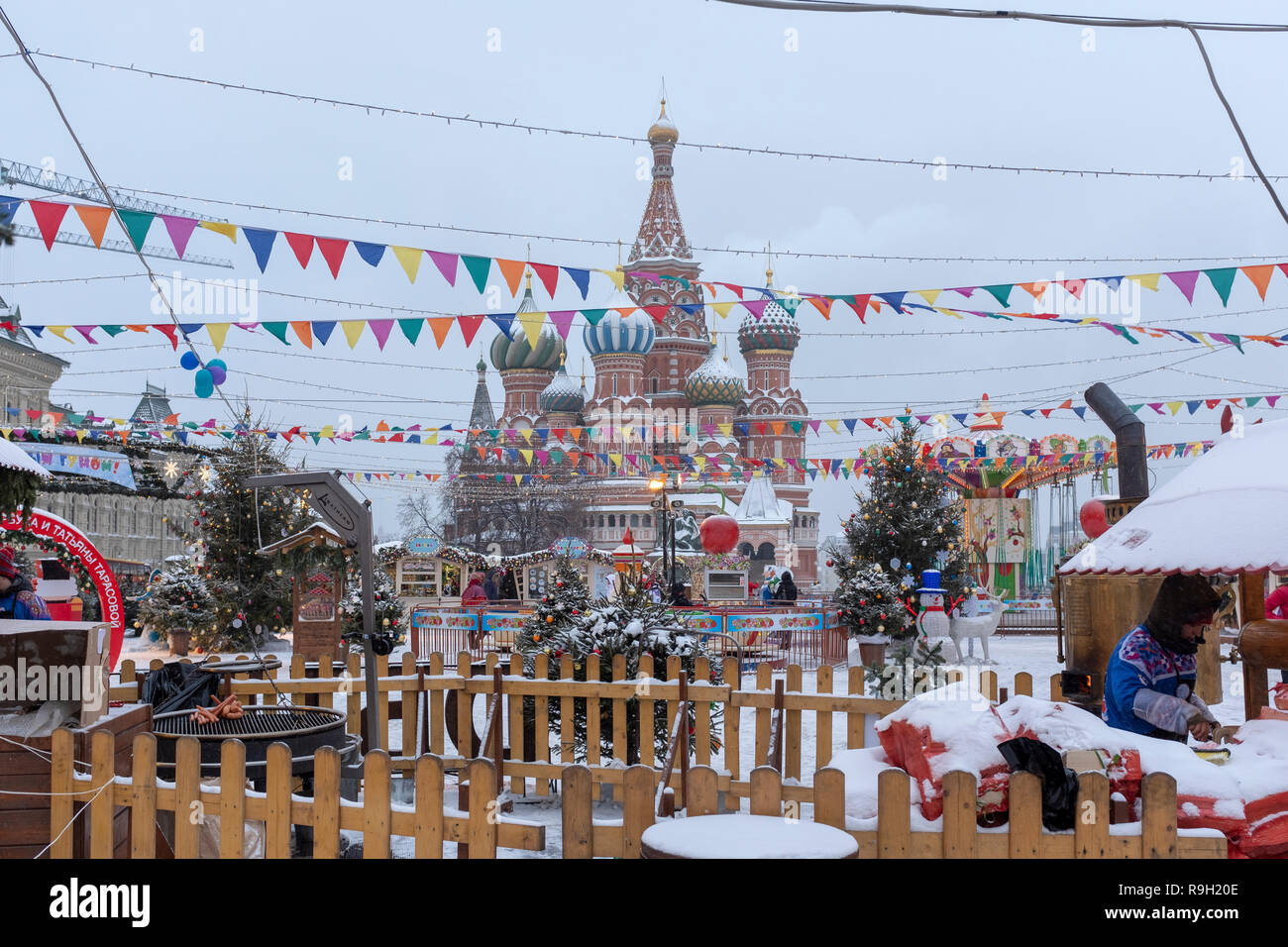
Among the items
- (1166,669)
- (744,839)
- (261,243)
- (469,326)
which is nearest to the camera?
(744,839)

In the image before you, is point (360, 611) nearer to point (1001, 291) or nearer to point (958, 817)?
point (1001, 291)

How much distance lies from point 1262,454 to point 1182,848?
87.1 inches

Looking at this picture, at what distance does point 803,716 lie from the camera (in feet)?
39.2

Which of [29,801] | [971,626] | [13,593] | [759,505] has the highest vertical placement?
[759,505]

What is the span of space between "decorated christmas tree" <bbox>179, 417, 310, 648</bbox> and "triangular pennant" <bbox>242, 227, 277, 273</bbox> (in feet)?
31.9

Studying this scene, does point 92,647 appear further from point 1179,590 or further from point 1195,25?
point 1195,25

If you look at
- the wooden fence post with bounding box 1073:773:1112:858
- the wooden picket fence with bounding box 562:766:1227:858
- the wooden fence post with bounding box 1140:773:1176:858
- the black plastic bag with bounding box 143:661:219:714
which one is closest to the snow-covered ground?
the black plastic bag with bounding box 143:661:219:714

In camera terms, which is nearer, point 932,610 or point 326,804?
point 326,804

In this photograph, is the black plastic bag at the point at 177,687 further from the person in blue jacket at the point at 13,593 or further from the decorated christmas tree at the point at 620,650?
the decorated christmas tree at the point at 620,650

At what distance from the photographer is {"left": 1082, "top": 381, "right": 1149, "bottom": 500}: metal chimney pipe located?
9.34 metres

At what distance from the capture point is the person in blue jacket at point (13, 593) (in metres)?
7.91

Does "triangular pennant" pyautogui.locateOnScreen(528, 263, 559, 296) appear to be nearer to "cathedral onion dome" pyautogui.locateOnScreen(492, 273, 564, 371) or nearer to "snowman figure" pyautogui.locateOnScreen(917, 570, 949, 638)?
"snowman figure" pyautogui.locateOnScreen(917, 570, 949, 638)

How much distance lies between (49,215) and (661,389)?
6100 cm

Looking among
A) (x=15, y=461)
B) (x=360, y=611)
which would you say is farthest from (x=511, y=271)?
(x=360, y=611)
